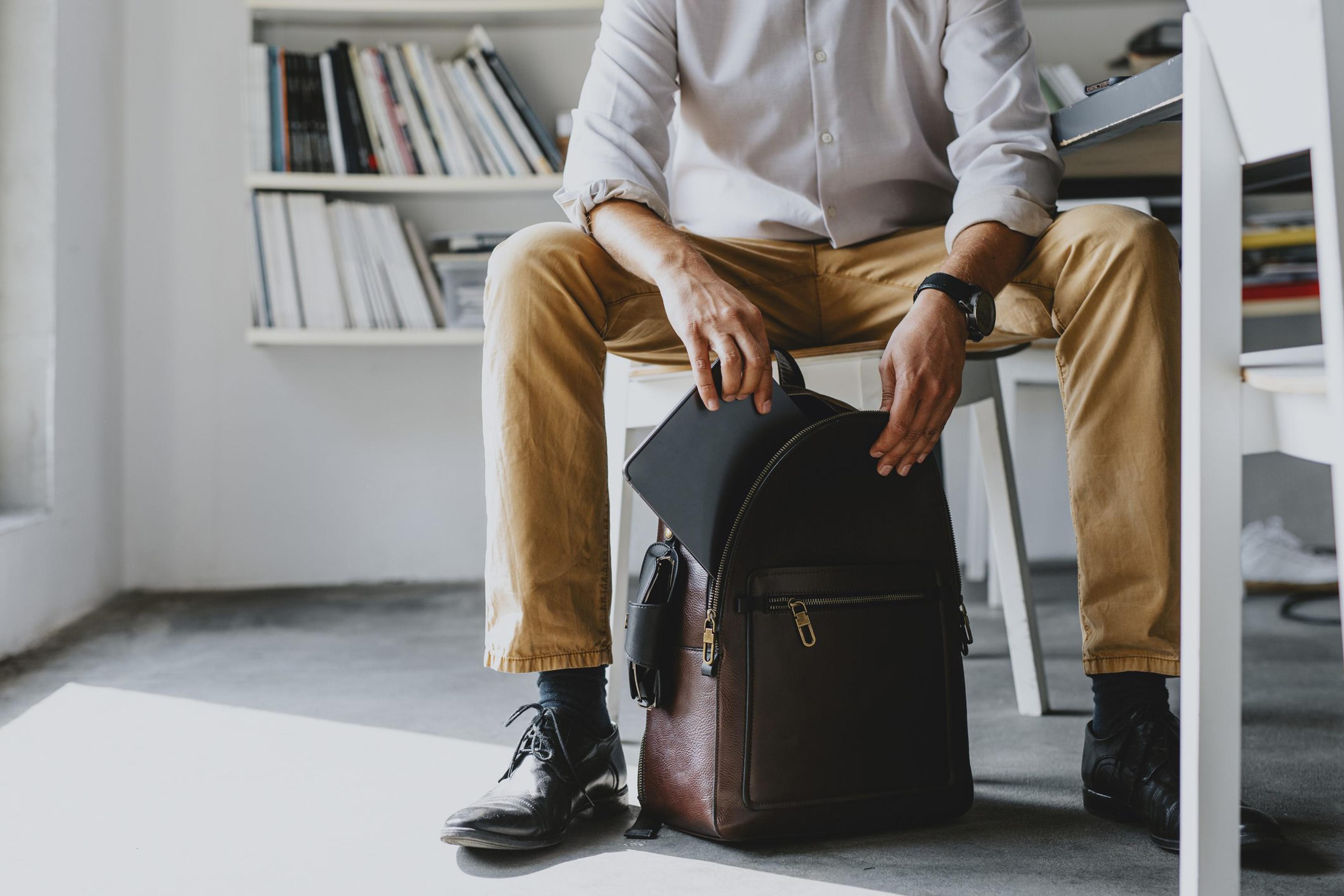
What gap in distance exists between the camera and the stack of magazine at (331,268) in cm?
211

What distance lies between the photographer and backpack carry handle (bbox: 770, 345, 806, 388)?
92 centimetres

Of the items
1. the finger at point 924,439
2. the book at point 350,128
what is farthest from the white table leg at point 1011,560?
the book at point 350,128

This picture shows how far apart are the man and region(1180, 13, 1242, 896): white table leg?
0.20 meters

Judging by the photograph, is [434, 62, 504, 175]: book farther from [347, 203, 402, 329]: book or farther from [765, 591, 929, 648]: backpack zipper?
[765, 591, 929, 648]: backpack zipper

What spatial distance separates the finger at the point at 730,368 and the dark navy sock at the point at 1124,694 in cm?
41

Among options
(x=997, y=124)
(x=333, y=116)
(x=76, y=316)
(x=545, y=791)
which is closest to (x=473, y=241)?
(x=333, y=116)

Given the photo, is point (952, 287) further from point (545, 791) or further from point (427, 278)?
point (427, 278)

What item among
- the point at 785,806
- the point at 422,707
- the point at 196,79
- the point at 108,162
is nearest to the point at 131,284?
the point at 108,162

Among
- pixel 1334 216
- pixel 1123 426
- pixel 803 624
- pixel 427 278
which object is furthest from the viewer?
pixel 427 278

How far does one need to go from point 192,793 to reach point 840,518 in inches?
26.6

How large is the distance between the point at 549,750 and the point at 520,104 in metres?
1.53

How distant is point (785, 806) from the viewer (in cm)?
87

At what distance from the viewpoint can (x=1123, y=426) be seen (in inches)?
38.0

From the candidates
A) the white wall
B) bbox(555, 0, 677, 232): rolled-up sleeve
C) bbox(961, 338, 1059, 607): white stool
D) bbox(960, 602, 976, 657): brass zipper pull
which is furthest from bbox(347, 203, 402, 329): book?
bbox(960, 602, 976, 657): brass zipper pull
